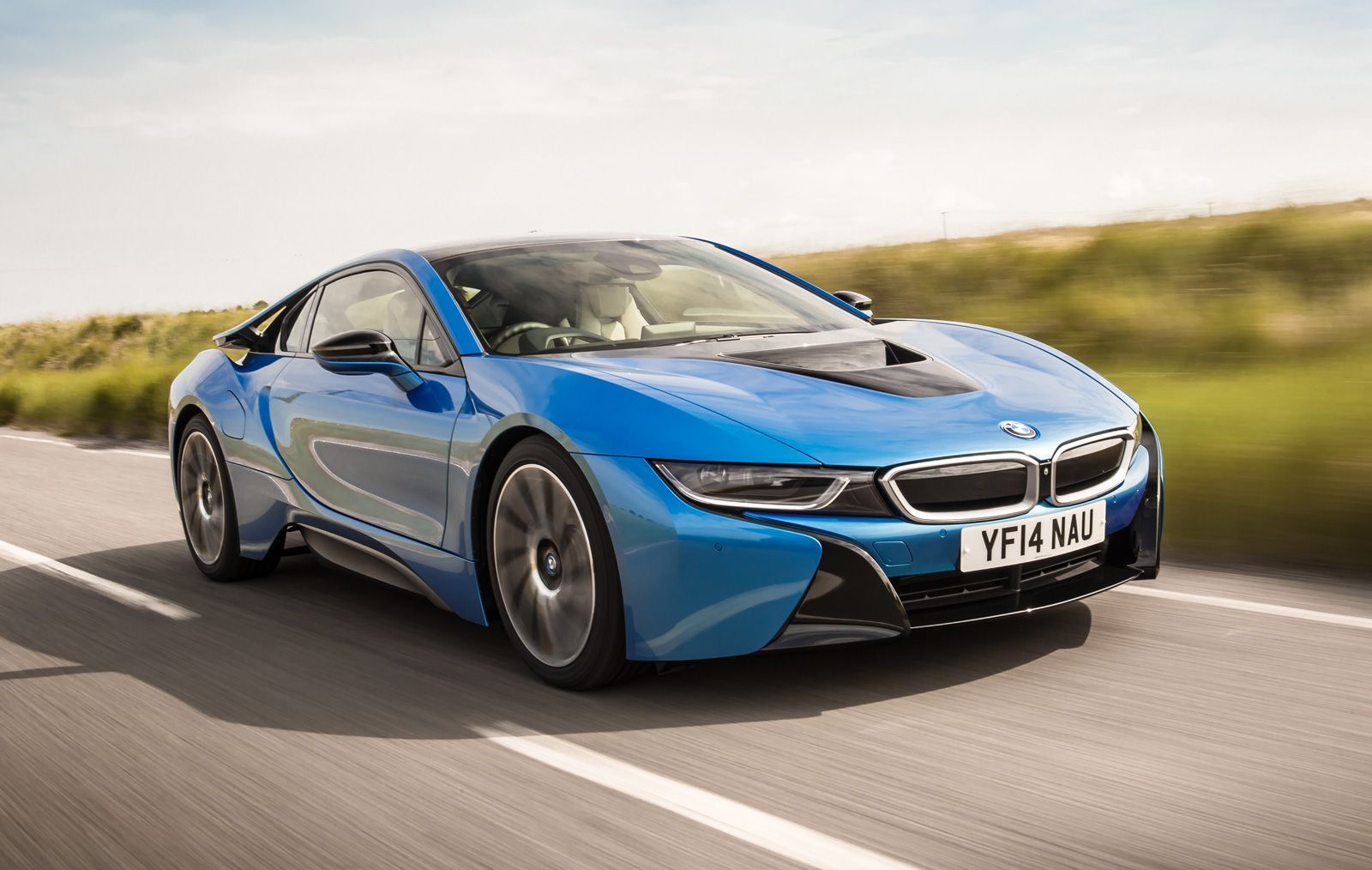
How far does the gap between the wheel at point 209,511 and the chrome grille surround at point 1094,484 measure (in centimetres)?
317

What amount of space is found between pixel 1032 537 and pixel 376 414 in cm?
215

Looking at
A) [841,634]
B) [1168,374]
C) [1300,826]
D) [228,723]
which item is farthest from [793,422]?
[1168,374]

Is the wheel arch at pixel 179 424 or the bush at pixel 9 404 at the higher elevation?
the wheel arch at pixel 179 424

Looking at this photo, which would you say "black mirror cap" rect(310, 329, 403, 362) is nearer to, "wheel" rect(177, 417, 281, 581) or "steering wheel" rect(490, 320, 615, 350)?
"steering wheel" rect(490, 320, 615, 350)

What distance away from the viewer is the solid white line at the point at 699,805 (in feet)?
8.77

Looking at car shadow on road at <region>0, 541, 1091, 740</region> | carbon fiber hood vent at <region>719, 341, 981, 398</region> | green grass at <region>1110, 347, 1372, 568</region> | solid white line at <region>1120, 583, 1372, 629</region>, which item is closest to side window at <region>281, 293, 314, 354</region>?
car shadow on road at <region>0, 541, 1091, 740</region>

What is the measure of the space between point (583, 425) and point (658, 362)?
386 mm

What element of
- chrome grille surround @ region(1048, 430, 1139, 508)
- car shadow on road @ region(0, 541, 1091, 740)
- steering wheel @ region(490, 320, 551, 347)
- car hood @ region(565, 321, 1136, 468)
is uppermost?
steering wheel @ region(490, 320, 551, 347)

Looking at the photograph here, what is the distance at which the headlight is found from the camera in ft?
11.1

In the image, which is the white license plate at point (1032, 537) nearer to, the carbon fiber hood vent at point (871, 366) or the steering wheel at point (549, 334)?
the carbon fiber hood vent at point (871, 366)

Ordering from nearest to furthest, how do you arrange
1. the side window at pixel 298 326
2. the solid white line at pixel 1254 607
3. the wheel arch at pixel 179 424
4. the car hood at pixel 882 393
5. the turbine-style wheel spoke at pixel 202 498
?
the car hood at pixel 882 393
the solid white line at pixel 1254 607
the side window at pixel 298 326
the turbine-style wheel spoke at pixel 202 498
the wheel arch at pixel 179 424

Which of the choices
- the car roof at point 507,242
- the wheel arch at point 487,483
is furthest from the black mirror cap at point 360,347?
the wheel arch at point 487,483

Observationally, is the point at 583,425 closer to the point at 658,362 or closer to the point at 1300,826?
the point at 658,362

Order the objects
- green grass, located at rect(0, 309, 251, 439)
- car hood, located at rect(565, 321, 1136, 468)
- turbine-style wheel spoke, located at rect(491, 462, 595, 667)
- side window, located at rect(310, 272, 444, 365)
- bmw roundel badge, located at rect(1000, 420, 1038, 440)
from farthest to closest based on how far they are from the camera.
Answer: green grass, located at rect(0, 309, 251, 439) < side window, located at rect(310, 272, 444, 365) < turbine-style wheel spoke, located at rect(491, 462, 595, 667) < bmw roundel badge, located at rect(1000, 420, 1038, 440) < car hood, located at rect(565, 321, 1136, 468)
